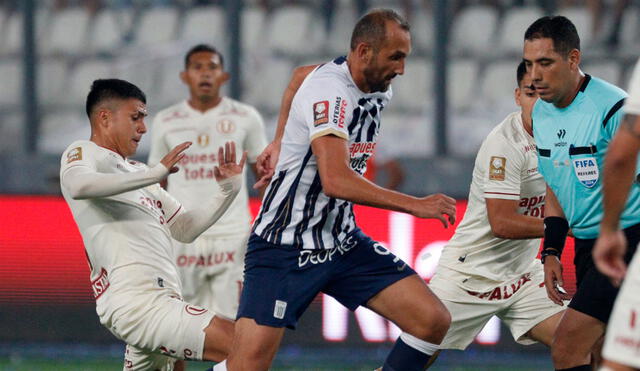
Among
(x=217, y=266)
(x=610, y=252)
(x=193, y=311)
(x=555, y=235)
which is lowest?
(x=217, y=266)

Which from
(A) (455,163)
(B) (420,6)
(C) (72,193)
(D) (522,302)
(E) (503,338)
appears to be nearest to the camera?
(C) (72,193)

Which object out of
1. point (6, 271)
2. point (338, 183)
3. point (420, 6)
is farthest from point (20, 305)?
point (338, 183)

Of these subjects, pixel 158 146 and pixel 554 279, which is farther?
pixel 158 146

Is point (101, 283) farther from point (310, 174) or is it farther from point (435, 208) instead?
point (435, 208)

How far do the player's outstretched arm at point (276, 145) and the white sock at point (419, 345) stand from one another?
1.07m

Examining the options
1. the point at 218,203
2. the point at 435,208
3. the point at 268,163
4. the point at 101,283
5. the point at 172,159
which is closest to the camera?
the point at 435,208

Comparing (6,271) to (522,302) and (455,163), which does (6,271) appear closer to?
(455,163)

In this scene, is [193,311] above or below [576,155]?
below

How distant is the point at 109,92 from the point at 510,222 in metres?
2.23

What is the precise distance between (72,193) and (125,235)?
1.26 ft

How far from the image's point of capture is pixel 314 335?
9.38m

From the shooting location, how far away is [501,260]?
6609 mm

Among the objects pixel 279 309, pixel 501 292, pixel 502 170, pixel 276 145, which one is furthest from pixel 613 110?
pixel 279 309

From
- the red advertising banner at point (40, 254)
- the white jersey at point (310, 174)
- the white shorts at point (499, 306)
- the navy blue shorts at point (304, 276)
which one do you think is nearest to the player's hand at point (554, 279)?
the navy blue shorts at point (304, 276)
